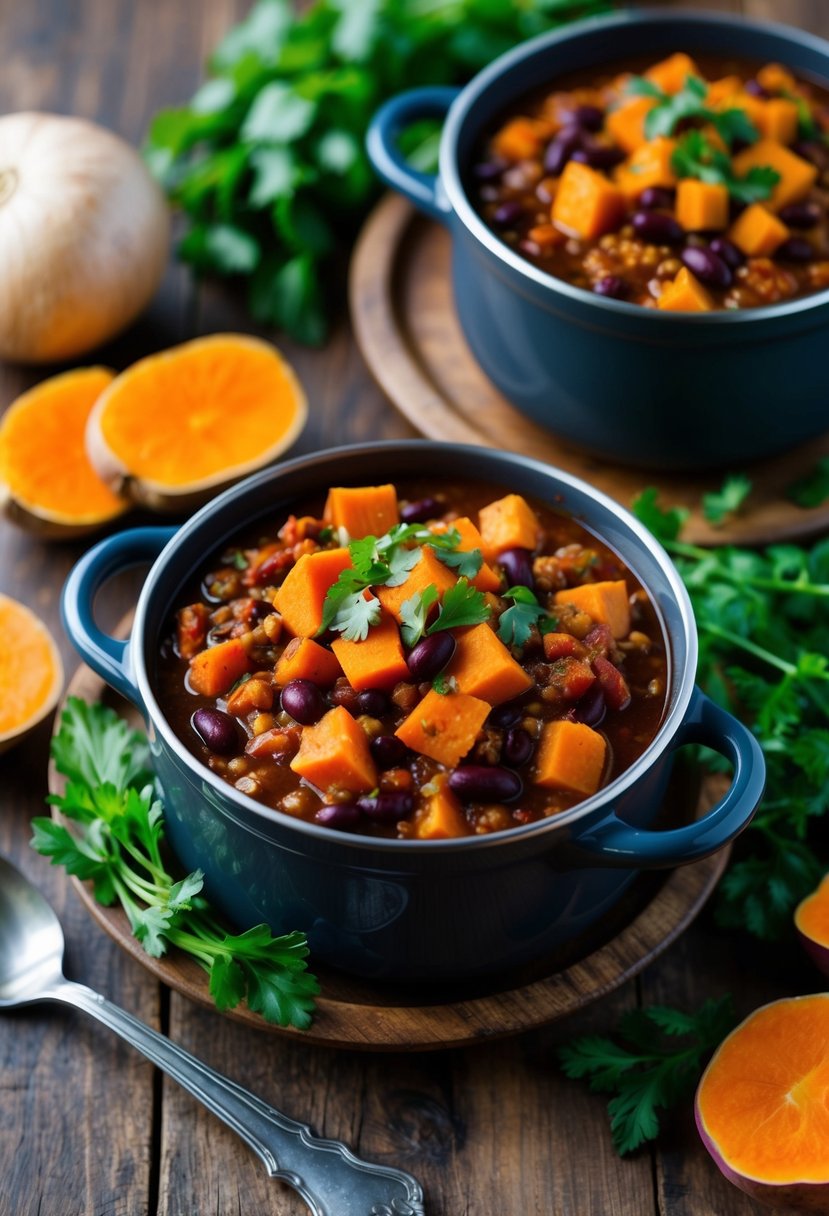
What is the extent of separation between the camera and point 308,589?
270cm

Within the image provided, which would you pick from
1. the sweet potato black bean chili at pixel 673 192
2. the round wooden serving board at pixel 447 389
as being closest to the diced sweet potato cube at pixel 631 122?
the sweet potato black bean chili at pixel 673 192

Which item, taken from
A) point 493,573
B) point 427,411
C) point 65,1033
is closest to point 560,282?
point 427,411

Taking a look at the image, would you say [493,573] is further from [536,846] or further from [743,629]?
[743,629]

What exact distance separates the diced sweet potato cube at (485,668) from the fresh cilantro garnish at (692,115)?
1.71m

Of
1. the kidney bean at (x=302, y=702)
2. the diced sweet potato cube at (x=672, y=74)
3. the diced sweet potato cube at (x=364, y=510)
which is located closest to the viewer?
the kidney bean at (x=302, y=702)

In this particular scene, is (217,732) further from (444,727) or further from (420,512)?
(420,512)

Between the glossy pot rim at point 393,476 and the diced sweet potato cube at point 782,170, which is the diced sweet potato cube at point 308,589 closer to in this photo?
the glossy pot rim at point 393,476

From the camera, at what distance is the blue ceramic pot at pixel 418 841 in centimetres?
239

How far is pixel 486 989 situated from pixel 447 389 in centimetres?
190

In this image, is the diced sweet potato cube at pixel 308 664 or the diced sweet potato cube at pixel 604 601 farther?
the diced sweet potato cube at pixel 604 601

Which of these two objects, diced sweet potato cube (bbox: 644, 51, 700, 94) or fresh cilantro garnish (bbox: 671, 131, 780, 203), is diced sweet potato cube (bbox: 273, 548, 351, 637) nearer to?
fresh cilantro garnish (bbox: 671, 131, 780, 203)

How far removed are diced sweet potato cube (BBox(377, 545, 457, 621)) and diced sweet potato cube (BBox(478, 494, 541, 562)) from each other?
210 mm

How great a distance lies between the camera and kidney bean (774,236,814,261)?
355 centimetres

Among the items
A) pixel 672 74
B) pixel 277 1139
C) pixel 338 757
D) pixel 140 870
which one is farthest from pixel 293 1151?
pixel 672 74
